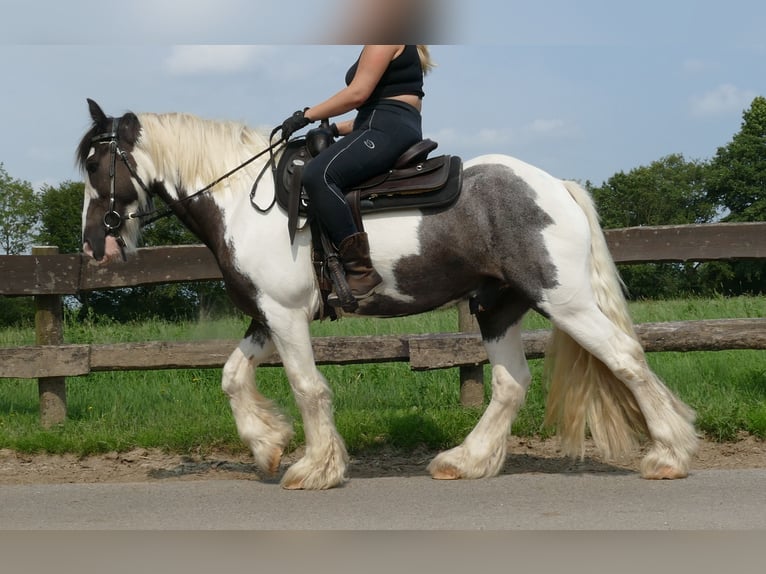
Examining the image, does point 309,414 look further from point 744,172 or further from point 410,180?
point 744,172

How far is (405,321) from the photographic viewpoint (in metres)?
11.0

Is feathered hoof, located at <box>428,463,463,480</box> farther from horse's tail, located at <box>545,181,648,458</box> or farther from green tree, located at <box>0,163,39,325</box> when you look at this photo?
green tree, located at <box>0,163,39,325</box>

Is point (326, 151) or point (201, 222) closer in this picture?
point (326, 151)

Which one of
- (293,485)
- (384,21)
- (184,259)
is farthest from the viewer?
(184,259)

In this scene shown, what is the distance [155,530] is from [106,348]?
11.6ft

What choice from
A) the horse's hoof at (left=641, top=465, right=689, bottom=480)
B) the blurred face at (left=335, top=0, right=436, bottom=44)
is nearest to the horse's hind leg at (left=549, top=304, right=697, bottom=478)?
the horse's hoof at (left=641, top=465, right=689, bottom=480)

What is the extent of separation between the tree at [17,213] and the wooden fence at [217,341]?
36901 millimetres

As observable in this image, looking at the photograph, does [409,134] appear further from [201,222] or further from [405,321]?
[405,321]

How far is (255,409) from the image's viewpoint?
5719mm

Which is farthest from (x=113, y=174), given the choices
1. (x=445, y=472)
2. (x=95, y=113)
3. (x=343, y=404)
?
(x=343, y=404)

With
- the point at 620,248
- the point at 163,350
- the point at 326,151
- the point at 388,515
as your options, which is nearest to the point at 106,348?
the point at 163,350

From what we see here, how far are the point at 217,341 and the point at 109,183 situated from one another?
2.08 m

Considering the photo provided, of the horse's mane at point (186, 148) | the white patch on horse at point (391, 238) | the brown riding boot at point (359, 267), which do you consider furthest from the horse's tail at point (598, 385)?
the horse's mane at point (186, 148)

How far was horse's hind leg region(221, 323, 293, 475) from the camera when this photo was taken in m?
5.63
